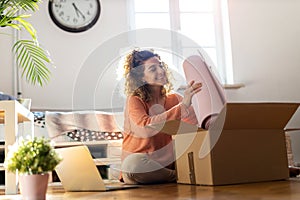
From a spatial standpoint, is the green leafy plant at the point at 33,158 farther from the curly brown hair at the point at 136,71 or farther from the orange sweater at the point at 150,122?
the orange sweater at the point at 150,122

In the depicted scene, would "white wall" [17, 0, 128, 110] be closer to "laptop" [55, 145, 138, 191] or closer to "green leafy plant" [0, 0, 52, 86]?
"green leafy plant" [0, 0, 52, 86]

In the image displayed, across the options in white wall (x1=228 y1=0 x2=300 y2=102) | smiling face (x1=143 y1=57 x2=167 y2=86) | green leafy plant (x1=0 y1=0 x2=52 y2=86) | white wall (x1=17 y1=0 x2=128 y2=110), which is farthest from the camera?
white wall (x1=228 y1=0 x2=300 y2=102)

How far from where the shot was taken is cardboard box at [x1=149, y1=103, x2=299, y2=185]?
1.39 m

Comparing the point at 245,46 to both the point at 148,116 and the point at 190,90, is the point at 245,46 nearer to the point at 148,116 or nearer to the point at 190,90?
A: the point at 148,116

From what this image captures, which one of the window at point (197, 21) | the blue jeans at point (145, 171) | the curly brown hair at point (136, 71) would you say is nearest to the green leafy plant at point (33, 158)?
the curly brown hair at point (136, 71)

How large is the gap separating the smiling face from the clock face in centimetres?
180

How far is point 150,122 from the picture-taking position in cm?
162

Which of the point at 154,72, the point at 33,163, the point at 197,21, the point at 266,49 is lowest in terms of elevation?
the point at 33,163

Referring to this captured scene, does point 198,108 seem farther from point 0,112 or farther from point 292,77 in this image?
point 292,77

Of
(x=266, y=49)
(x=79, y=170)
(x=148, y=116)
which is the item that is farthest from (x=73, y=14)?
(x=79, y=170)

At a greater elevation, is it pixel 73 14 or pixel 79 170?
pixel 73 14

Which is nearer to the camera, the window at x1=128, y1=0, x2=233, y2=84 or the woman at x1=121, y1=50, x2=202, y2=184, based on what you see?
the woman at x1=121, y1=50, x2=202, y2=184

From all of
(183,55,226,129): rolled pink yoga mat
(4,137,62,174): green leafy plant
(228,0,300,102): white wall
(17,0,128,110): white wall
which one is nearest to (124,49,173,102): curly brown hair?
(183,55,226,129): rolled pink yoga mat

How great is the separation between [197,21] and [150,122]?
2009mm
